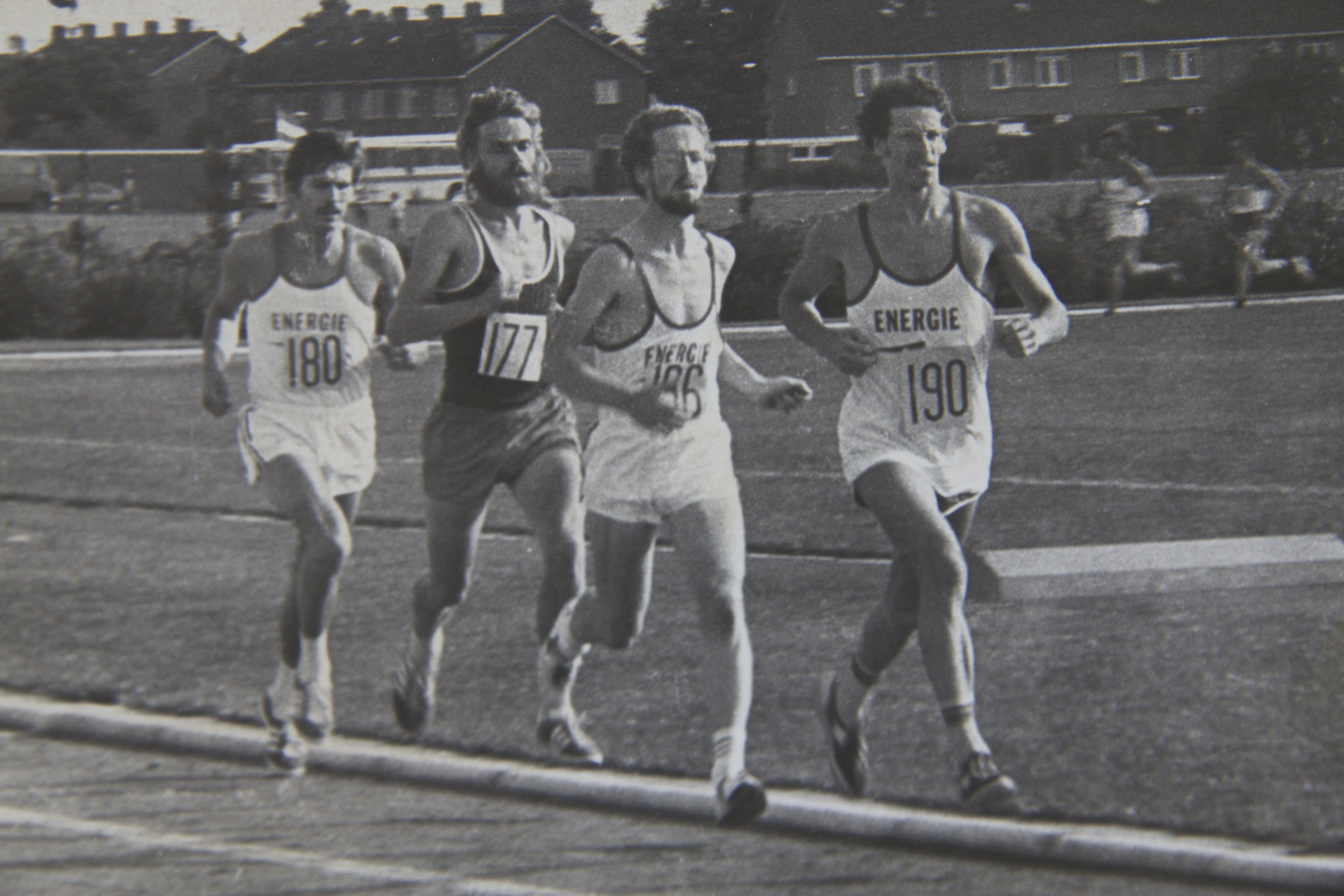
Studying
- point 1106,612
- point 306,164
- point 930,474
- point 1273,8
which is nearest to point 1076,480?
point 1106,612

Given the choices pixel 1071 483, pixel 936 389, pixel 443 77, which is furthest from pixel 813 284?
pixel 1071 483

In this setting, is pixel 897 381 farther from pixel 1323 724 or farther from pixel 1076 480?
pixel 1076 480

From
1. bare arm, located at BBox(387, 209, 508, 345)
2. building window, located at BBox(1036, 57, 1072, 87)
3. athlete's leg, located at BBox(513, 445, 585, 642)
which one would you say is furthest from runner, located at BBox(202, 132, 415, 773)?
building window, located at BBox(1036, 57, 1072, 87)

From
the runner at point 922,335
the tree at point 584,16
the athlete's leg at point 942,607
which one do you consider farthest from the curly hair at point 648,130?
the athlete's leg at point 942,607

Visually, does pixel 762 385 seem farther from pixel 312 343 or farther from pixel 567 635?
pixel 312 343

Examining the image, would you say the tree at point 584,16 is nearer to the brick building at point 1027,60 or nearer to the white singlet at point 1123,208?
the brick building at point 1027,60

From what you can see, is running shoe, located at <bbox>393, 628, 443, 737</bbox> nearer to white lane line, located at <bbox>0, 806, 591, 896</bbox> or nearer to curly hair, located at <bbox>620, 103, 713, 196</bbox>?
white lane line, located at <bbox>0, 806, 591, 896</bbox>
